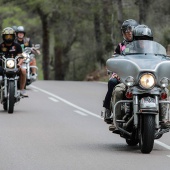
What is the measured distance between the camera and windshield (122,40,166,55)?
11.9m

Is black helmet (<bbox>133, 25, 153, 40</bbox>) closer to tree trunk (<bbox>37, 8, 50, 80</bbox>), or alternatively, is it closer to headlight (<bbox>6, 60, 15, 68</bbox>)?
headlight (<bbox>6, 60, 15, 68</bbox>)

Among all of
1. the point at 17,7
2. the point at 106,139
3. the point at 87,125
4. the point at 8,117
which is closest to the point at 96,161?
the point at 106,139

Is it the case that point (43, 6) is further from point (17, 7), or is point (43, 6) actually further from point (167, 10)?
point (167, 10)

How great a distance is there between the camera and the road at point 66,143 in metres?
10.4

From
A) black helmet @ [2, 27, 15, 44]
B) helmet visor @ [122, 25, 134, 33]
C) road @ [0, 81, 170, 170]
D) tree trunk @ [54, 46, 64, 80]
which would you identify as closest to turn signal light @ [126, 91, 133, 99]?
road @ [0, 81, 170, 170]

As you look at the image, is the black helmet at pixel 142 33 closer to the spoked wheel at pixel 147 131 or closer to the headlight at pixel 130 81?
the headlight at pixel 130 81

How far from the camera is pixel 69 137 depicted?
13.8 meters

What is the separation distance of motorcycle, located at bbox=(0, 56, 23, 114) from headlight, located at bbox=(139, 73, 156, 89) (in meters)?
7.61

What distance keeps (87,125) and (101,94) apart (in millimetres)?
10398

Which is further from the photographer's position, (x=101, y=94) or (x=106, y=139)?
(x=101, y=94)

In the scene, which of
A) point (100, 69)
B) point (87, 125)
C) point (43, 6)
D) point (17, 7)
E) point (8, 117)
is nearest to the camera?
point (87, 125)

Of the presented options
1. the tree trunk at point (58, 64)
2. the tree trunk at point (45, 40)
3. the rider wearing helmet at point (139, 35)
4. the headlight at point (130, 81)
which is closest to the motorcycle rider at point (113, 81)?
the rider wearing helmet at point (139, 35)

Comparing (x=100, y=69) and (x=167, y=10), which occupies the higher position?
(x=167, y=10)

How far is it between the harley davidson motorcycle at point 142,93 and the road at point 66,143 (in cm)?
32
